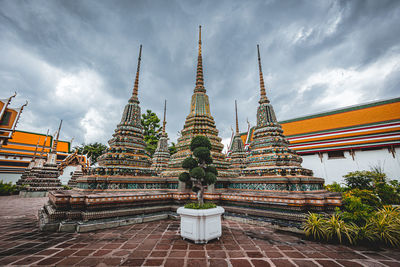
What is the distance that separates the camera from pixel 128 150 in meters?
7.02

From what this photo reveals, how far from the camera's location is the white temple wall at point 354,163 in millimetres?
13198

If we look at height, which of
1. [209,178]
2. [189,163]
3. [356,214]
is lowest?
[356,214]

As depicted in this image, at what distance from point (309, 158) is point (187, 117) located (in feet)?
46.3

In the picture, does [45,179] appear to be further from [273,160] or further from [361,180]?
[361,180]

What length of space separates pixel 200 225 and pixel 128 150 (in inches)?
185

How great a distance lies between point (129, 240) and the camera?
3.67m

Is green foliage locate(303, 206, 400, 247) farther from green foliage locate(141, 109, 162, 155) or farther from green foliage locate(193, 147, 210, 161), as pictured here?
green foliage locate(141, 109, 162, 155)

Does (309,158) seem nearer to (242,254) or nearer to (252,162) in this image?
(252,162)

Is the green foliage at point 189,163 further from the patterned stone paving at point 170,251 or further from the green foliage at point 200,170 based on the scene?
Result: the patterned stone paving at point 170,251

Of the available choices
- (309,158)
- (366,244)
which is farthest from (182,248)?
(309,158)

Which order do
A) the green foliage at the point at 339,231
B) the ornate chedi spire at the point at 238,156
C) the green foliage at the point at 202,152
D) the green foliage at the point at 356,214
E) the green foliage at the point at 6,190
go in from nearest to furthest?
the green foliage at the point at 339,231 → the green foliage at the point at 356,214 → the green foliage at the point at 202,152 → the ornate chedi spire at the point at 238,156 → the green foliage at the point at 6,190

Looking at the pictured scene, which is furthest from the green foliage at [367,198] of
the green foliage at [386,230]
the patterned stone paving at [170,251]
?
the patterned stone paving at [170,251]

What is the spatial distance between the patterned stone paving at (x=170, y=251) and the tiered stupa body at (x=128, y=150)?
2.51 m

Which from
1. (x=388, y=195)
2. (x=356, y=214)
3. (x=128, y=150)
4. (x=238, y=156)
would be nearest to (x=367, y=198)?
(x=388, y=195)
